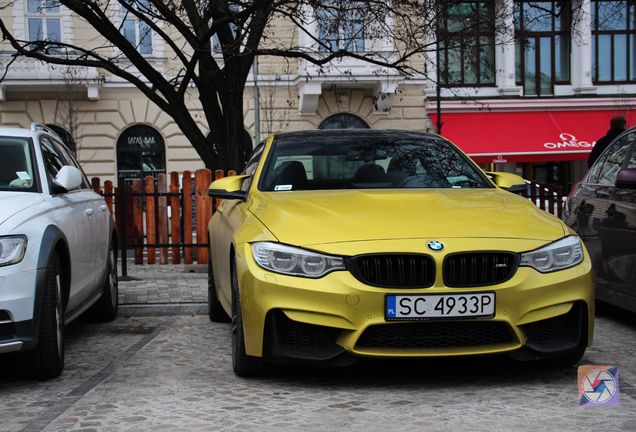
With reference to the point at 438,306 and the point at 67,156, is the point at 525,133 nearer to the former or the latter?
the point at 67,156

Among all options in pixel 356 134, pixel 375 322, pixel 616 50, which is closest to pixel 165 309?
pixel 356 134

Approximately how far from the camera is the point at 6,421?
13.6 feet

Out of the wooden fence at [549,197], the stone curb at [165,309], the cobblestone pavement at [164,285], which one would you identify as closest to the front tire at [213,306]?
the stone curb at [165,309]

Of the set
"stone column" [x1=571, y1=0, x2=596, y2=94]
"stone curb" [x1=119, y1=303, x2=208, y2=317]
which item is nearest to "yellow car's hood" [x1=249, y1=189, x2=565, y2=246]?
"stone curb" [x1=119, y1=303, x2=208, y2=317]

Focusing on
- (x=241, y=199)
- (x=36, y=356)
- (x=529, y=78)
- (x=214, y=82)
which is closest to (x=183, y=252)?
(x=214, y=82)

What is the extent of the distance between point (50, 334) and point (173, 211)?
637cm

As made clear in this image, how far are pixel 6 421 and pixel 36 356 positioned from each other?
0.80 m

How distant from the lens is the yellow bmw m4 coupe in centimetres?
435

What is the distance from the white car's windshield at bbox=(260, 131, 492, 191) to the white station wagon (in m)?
1.40

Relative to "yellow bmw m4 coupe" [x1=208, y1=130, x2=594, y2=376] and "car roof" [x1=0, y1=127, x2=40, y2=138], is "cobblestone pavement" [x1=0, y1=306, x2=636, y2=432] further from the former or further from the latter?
"car roof" [x1=0, y1=127, x2=40, y2=138]

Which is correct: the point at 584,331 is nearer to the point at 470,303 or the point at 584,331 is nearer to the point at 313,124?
the point at 470,303

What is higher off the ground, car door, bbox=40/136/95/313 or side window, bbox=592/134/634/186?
side window, bbox=592/134/634/186

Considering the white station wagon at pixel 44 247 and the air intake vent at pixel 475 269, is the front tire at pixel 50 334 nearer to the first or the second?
the white station wagon at pixel 44 247

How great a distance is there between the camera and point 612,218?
6.43 meters
